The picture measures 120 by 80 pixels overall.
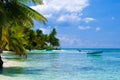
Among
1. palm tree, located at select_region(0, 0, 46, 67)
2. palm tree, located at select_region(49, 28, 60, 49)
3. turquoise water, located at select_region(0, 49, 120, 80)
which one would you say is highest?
palm tree, located at select_region(49, 28, 60, 49)

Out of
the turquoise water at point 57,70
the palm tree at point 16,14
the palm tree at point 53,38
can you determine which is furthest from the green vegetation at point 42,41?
the palm tree at point 16,14

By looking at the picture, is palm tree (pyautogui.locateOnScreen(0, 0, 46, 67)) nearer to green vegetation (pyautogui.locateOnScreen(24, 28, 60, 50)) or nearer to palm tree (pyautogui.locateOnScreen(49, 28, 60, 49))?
green vegetation (pyautogui.locateOnScreen(24, 28, 60, 50))

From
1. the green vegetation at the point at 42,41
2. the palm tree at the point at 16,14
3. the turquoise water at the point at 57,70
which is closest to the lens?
the palm tree at the point at 16,14

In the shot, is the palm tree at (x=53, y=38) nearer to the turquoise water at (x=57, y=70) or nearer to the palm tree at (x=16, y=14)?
the turquoise water at (x=57, y=70)

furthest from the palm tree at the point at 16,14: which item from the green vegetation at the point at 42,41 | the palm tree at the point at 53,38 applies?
the palm tree at the point at 53,38

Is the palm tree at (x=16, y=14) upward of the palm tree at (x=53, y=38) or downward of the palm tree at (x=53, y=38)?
downward

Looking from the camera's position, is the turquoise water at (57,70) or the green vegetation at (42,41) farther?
the green vegetation at (42,41)

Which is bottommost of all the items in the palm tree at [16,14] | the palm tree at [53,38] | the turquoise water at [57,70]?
the turquoise water at [57,70]

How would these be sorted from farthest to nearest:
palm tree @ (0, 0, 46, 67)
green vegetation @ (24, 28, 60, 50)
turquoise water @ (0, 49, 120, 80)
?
1. green vegetation @ (24, 28, 60, 50)
2. turquoise water @ (0, 49, 120, 80)
3. palm tree @ (0, 0, 46, 67)

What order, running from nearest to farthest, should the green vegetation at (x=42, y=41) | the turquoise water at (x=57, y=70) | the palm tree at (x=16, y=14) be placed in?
the palm tree at (x=16, y=14), the turquoise water at (x=57, y=70), the green vegetation at (x=42, y=41)

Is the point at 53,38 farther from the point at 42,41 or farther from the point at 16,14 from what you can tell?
the point at 16,14

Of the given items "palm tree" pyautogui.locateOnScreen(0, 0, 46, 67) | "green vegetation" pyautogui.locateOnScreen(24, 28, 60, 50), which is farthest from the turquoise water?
"green vegetation" pyautogui.locateOnScreen(24, 28, 60, 50)

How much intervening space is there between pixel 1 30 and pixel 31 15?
1463mm

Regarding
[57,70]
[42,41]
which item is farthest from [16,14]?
[42,41]
